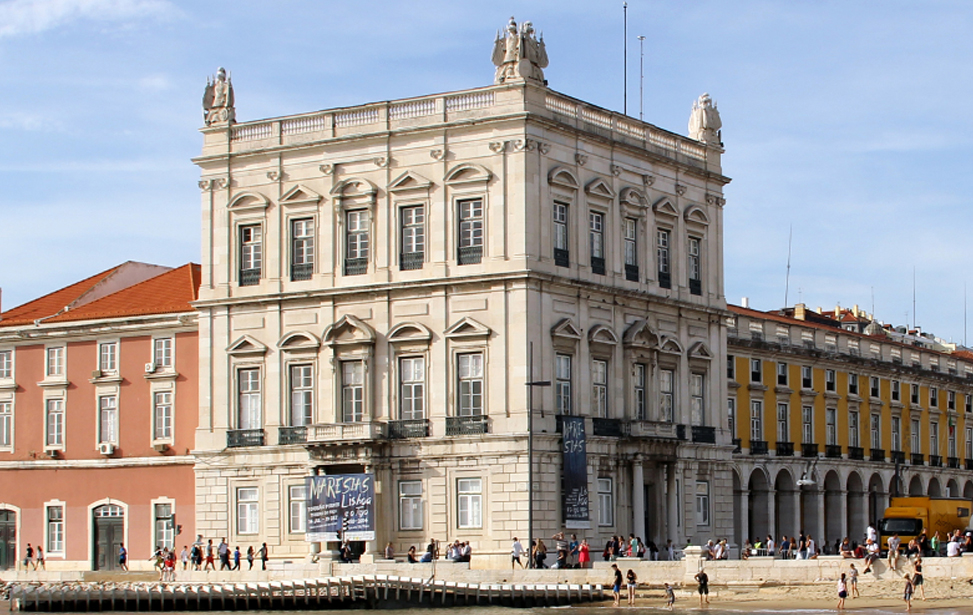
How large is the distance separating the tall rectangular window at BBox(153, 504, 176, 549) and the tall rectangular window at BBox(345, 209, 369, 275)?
37.4 feet

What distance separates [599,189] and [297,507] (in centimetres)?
1416

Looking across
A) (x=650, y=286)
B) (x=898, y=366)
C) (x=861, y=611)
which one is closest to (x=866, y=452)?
(x=898, y=366)

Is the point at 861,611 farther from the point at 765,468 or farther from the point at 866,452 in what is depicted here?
the point at 866,452

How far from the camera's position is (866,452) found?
8644 centimetres

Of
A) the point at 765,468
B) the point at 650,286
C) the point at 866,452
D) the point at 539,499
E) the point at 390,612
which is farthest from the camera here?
the point at 866,452

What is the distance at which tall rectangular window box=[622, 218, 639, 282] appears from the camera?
2468 inches

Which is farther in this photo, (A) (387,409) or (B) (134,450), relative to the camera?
(B) (134,450)

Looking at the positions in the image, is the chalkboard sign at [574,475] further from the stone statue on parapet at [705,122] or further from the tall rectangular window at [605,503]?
the stone statue on parapet at [705,122]

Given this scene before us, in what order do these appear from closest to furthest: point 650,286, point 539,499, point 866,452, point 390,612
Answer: point 390,612, point 539,499, point 650,286, point 866,452

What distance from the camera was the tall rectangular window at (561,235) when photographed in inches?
2351

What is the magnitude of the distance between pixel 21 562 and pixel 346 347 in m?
15.7

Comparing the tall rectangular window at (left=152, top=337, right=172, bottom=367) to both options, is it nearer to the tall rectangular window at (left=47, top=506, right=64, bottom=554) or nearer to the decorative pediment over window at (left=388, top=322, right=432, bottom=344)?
the tall rectangular window at (left=47, top=506, right=64, bottom=554)

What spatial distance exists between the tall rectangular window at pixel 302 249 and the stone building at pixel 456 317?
73mm

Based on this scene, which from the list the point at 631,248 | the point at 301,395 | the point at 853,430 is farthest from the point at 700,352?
the point at 853,430
